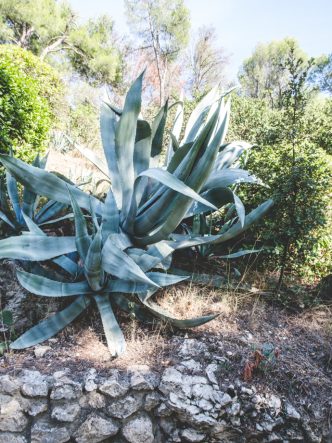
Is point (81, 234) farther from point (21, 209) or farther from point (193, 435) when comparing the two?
point (193, 435)

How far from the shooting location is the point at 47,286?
2027 mm

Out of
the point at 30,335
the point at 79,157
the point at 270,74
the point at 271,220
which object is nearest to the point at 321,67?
the point at 270,74

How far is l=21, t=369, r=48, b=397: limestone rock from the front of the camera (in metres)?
1.74

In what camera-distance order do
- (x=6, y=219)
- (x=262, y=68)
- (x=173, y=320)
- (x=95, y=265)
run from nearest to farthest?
(x=95, y=265) → (x=173, y=320) → (x=6, y=219) → (x=262, y=68)

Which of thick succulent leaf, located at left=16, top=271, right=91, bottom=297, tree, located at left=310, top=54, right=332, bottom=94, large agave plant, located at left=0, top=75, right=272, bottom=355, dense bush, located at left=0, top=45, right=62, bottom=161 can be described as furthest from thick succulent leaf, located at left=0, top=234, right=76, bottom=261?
tree, located at left=310, top=54, right=332, bottom=94

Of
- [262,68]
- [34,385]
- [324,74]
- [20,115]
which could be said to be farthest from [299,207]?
[262,68]

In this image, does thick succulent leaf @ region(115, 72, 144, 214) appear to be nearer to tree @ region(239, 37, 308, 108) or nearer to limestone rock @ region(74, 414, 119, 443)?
limestone rock @ region(74, 414, 119, 443)

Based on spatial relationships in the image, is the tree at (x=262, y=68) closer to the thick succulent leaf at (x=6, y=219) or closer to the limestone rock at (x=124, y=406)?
the thick succulent leaf at (x=6, y=219)

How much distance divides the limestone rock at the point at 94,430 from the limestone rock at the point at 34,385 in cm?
27

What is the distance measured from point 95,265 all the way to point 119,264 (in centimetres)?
18

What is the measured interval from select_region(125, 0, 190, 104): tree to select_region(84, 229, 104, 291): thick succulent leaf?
1680 cm

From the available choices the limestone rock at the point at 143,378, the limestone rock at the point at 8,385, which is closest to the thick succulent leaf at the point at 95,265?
the limestone rock at the point at 143,378

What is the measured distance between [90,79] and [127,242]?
2062 centimetres

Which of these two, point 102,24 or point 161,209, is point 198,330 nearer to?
point 161,209
